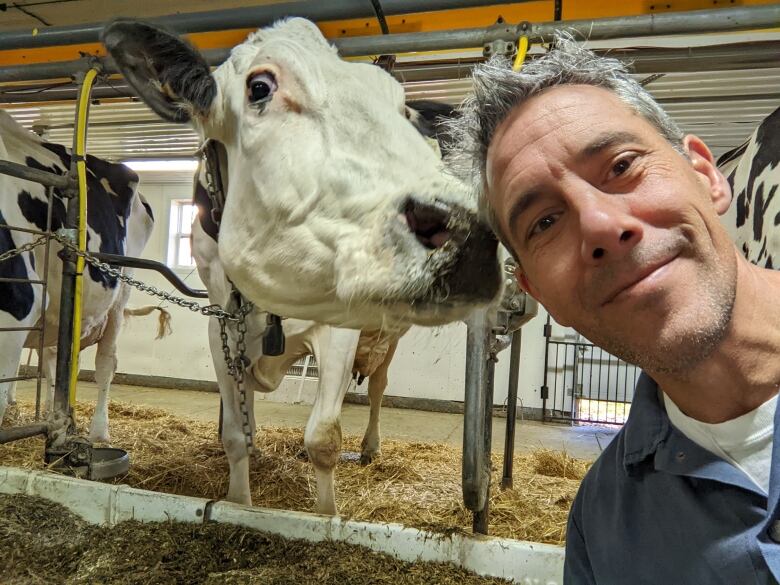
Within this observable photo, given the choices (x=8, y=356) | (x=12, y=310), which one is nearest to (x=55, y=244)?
(x=12, y=310)

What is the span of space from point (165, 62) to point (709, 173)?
1.63 meters

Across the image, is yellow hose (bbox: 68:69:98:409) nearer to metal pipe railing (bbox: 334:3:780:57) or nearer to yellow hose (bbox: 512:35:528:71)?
metal pipe railing (bbox: 334:3:780:57)

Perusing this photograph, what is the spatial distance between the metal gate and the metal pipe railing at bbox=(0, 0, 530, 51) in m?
6.34

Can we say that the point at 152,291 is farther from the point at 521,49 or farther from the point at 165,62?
the point at 521,49

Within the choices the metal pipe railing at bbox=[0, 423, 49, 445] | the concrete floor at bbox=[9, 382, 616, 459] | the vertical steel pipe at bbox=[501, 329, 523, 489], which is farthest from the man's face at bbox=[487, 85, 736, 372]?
the concrete floor at bbox=[9, 382, 616, 459]

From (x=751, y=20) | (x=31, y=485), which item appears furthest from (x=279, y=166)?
(x=31, y=485)

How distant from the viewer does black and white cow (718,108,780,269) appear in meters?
1.84

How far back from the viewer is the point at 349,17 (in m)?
2.20

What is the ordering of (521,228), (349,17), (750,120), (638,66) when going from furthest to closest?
(750,120)
(638,66)
(349,17)
(521,228)

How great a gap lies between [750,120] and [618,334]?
4.68 meters

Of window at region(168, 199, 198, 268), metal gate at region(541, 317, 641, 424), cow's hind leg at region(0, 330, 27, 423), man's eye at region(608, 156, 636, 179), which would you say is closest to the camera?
man's eye at region(608, 156, 636, 179)

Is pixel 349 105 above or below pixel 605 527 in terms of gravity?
above

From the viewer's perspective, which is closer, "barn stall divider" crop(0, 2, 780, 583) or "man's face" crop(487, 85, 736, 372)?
"man's face" crop(487, 85, 736, 372)

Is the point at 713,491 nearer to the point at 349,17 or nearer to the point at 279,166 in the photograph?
the point at 279,166
